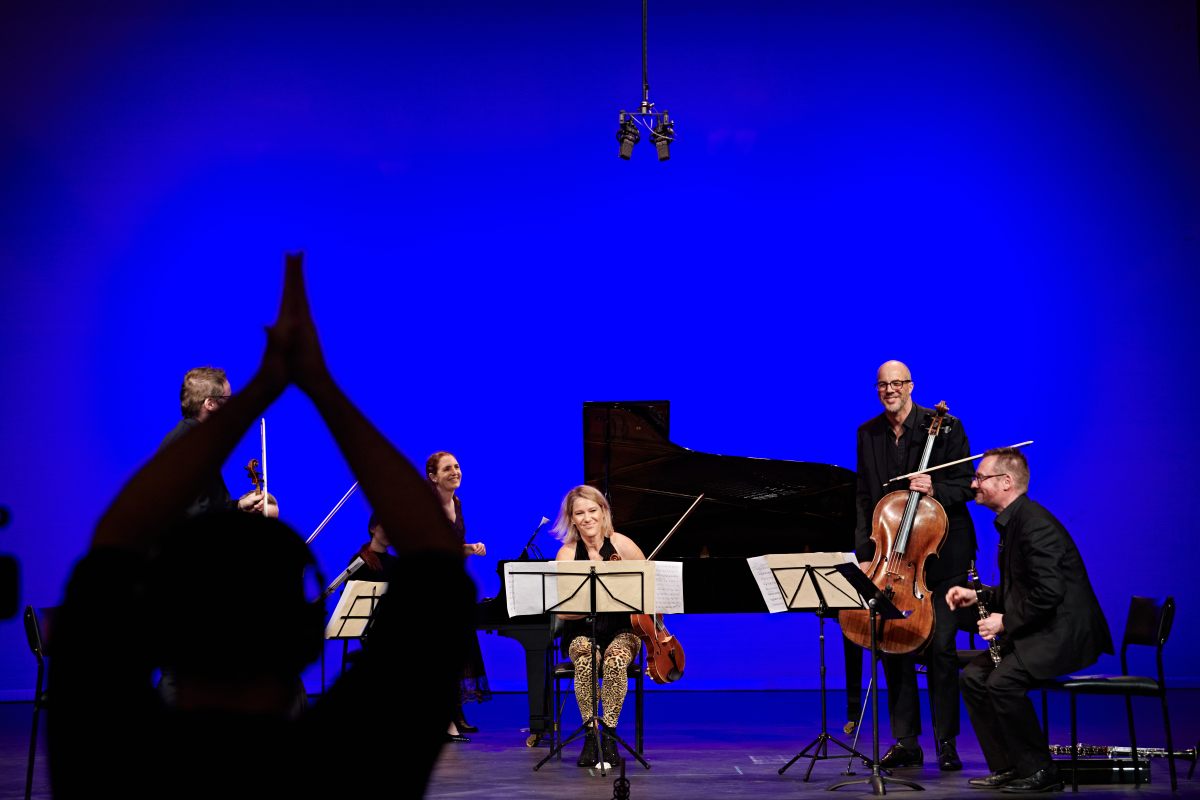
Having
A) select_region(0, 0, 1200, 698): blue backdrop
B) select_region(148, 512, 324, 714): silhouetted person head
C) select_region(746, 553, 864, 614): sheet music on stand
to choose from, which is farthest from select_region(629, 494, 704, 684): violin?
select_region(148, 512, 324, 714): silhouetted person head

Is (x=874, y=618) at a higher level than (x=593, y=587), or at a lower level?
lower

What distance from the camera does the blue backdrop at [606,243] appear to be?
368 inches

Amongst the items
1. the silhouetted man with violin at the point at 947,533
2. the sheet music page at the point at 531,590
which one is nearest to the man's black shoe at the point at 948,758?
the silhouetted man with violin at the point at 947,533

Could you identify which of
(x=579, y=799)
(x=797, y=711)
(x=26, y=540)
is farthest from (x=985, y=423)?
(x=26, y=540)

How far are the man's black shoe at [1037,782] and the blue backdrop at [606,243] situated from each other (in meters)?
4.56

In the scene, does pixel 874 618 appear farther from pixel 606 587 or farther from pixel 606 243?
pixel 606 243

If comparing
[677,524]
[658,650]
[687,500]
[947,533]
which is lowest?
[658,650]

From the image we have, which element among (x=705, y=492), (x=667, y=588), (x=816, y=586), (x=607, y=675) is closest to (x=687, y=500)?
(x=705, y=492)

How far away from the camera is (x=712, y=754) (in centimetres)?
588

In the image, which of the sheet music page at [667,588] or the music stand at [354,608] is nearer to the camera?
the sheet music page at [667,588]

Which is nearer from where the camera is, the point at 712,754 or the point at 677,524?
the point at 712,754

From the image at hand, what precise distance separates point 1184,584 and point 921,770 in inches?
187

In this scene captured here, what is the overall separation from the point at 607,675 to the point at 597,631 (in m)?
0.26

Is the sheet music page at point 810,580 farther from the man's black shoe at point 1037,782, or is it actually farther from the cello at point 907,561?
the man's black shoe at point 1037,782
